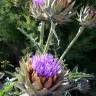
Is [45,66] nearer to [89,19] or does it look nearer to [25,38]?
[89,19]

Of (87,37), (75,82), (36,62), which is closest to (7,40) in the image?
(87,37)

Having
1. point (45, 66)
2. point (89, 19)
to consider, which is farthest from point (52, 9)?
point (45, 66)

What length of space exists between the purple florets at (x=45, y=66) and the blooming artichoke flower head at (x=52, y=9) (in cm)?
49

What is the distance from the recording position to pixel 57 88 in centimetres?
167

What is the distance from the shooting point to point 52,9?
2.17 meters

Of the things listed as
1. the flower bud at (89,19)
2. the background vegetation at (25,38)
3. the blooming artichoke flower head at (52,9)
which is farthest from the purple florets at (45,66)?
the background vegetation at (25,38)

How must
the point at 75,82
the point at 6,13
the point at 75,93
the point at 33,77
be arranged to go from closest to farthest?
1. the point at 33,77
2. the point at 75,82
3. the point at 75,93
4. the point at 6,13

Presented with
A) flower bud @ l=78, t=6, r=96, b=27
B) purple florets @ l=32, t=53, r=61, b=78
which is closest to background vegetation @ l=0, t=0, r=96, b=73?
flower bud @ l=78, t=6, r=96, b=27

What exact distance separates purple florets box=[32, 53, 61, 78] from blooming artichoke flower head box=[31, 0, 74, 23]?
0.49m

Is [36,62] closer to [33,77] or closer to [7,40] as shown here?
[33,77]

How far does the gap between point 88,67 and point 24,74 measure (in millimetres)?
1545

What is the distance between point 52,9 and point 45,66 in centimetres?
56

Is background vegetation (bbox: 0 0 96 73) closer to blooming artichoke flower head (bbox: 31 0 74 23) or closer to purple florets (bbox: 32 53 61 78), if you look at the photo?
blooming artichoke flower head (bbox: 31 0 74 23)

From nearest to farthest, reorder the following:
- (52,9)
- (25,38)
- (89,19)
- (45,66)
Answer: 1. (45,66)
2. (52,9)
3. (89,19)
4. (25,38)
